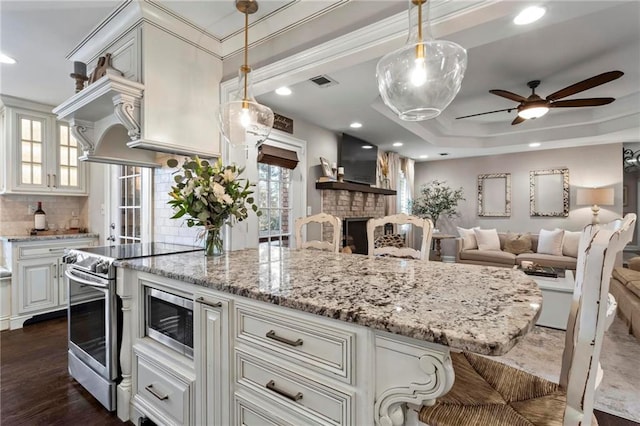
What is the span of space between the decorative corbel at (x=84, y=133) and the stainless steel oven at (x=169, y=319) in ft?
4.92

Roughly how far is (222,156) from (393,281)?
→ 71.1 inches

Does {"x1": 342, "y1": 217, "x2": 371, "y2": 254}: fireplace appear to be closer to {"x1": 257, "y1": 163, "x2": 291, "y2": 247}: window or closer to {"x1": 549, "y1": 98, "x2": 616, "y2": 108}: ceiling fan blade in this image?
{"x1": 257, "y1": 163, "x2": 291, "y2": 247}: window

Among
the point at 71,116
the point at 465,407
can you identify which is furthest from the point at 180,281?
the point at 71,116

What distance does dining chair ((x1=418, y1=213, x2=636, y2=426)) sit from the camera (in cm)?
79

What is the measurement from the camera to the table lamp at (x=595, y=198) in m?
5.37

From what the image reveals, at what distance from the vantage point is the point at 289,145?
3898mm

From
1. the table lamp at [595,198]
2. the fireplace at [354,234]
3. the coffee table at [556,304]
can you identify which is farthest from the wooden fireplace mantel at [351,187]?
the table lamp at [595,198]

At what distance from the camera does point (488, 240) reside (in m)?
5.73

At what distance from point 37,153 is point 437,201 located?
Answer: 274 inches

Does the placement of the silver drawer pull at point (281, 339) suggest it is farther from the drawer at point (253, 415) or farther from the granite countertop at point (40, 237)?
the granite countertop at point (40, 237)

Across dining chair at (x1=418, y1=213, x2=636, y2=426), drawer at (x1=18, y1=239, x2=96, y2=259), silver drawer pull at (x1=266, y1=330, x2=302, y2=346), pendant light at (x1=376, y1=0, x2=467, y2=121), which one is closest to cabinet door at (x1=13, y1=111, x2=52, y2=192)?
drawer at (x1=18, y1=239, x2=96, y2=259)

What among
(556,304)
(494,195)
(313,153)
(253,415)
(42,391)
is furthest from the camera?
(494,195)

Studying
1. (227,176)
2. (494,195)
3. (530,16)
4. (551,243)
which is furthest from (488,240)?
(227,176)

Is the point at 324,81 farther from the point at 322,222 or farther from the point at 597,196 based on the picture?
the point at 597,196
